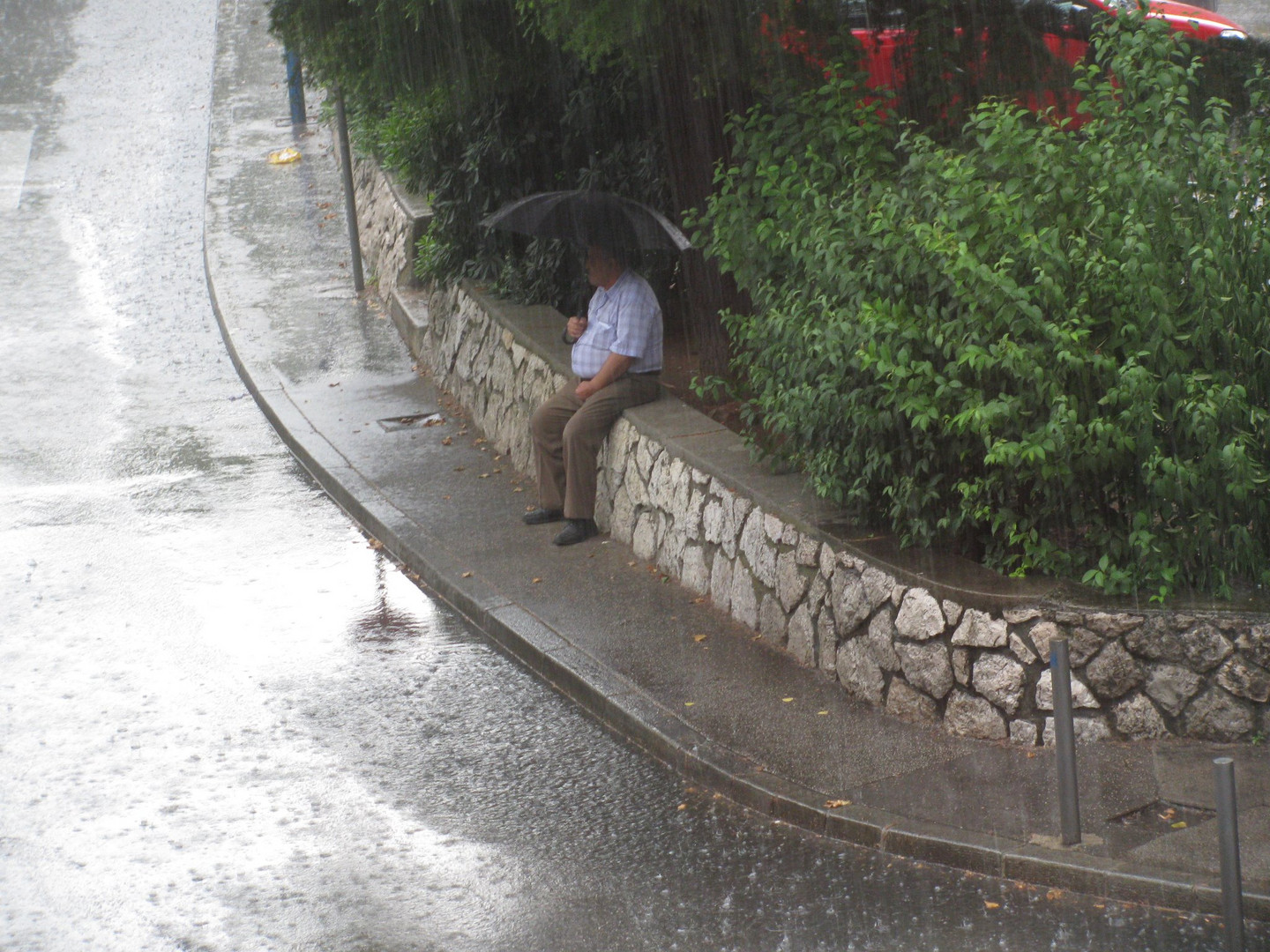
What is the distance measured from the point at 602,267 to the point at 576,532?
1.57 metres

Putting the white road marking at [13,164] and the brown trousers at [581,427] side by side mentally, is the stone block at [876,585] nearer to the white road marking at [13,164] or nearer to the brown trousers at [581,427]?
the brown trousers at [581,427]

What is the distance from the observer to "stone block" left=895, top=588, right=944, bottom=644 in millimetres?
5922

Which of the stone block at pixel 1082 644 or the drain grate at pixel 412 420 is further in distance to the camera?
the drain grate at pixel 412 420

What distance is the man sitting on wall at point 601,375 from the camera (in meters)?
8.63

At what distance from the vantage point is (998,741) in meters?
5.80

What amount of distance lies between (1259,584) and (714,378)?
10.6ft

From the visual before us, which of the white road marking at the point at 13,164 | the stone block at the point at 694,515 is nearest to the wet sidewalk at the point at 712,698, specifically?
the stone block at the point at 694,515

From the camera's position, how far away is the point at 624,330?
8641mm

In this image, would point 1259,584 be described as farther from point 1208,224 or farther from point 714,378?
point 714,378

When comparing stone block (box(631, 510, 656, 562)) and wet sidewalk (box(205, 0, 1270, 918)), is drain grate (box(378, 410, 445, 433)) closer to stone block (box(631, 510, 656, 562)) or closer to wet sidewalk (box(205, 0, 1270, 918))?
wet sidewalk (box(205, 0, 1270, 918))

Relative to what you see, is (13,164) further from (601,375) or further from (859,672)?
(859,672)

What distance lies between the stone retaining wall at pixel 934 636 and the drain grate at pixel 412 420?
3.57 m

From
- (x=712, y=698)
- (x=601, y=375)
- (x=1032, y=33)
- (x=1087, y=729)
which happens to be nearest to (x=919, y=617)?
(x=1087, y=729)

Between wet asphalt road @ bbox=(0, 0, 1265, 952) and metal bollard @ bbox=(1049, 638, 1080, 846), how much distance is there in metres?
0.24
